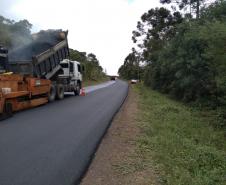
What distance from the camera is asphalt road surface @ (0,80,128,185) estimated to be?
6.09 metres

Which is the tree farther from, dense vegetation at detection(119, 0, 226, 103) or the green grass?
the green grass

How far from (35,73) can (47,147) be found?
10514 millimetres

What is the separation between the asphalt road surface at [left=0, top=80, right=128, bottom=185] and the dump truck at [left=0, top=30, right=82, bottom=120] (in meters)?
1.17

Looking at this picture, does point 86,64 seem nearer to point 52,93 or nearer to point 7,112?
point 52,93

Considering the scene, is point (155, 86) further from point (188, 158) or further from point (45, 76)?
point (188, 158)

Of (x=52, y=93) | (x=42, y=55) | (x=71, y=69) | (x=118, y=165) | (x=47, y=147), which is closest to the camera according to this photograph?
(x=118, y=165)

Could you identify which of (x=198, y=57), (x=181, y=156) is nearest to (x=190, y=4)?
(x=198, y=57)

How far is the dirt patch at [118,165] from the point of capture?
20.0ft

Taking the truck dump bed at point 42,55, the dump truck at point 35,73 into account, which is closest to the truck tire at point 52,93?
the dump truck at point 35,73

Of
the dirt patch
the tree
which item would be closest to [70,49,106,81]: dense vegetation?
the tree

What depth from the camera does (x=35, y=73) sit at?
59.6 feet

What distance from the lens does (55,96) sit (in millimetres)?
21812

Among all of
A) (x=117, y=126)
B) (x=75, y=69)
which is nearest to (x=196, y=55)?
(x=75, y=69)

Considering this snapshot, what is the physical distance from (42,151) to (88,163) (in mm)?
1283
